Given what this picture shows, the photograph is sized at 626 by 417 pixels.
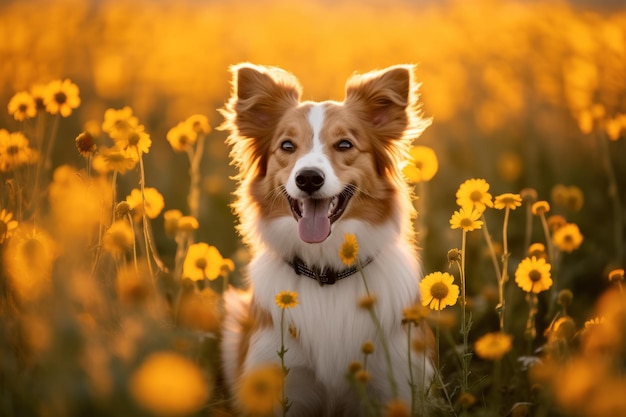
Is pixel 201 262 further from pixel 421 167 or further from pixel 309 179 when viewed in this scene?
pixel 421 167

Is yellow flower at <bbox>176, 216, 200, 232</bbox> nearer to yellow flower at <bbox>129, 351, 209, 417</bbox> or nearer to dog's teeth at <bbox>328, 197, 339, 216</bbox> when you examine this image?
dog's teeth at <bbox>328, 197, 339, 216</bbox>

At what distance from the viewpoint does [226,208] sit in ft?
24.6

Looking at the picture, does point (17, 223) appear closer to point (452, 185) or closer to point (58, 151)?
point (58, 151)

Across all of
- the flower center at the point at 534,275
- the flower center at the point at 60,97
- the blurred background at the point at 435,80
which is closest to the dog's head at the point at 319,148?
the flower center at the point at 534,275

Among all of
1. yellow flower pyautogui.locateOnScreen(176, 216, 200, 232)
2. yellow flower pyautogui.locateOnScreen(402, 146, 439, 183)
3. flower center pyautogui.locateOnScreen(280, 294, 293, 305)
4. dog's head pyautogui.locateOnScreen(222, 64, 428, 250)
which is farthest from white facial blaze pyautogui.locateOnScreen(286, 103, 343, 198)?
flower center pyautogui.locateOnScreen(280, 294, 293, 305)

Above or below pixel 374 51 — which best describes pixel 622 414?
below

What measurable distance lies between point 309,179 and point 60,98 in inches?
67.4

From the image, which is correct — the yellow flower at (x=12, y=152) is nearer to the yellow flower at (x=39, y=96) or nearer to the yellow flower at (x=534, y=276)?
the yellow flower at (x=39, y=96)

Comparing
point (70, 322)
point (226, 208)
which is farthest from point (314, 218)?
point (226, 208)

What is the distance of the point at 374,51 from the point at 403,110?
8.37m

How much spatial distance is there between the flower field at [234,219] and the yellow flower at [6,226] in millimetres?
22

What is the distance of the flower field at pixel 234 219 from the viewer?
2254 millimetres

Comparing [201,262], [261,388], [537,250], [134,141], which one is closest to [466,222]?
[537,250]

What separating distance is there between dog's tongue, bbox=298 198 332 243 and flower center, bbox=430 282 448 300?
80 centimetres
